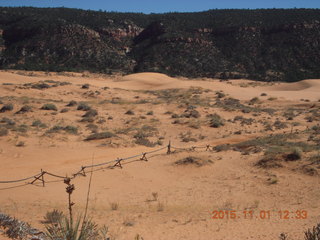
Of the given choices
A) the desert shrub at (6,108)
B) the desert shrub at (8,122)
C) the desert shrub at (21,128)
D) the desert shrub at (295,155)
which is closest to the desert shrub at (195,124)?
the desert shrub at (295,155)

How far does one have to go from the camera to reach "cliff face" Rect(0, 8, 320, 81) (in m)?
60.2

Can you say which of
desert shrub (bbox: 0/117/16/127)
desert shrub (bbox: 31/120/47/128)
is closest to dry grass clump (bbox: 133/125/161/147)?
desert shrub (bbox: 31/120/47/128)

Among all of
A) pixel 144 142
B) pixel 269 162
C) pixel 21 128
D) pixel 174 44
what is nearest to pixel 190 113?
pixel 144 142

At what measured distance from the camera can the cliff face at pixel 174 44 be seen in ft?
197

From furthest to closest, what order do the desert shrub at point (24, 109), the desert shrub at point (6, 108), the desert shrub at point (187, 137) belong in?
the desert shrub at point (6, 108)
the desert shrub at point (24, 109)
the desert shrub at point (187, 137)

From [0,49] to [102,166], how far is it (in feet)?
218

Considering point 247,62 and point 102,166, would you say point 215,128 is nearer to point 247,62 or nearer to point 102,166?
point 102,166

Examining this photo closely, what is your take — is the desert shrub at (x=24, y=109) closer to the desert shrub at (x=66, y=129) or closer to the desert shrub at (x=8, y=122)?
the desert shrub at (x=8, y=122)

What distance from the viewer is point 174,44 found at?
68.5 metres

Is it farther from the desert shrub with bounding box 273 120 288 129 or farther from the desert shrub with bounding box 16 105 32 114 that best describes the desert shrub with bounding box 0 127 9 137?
the desert shrub with bounding box 273 120 288 129

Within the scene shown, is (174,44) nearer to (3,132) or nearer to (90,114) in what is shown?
(90,114)
